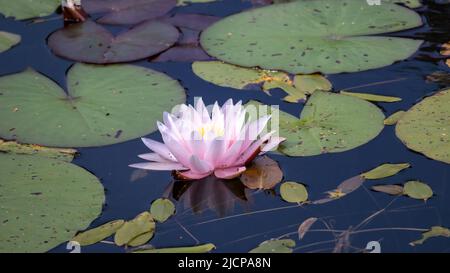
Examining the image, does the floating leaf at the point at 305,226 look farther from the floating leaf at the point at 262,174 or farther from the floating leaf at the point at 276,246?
the floating leaf at the point at 262,174

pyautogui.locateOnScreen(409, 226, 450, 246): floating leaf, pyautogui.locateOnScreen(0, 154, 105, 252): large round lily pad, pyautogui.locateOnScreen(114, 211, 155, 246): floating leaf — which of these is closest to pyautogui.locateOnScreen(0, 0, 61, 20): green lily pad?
pyautogui.locateOnScreen(0, 154, 105, 252): large round lily pad

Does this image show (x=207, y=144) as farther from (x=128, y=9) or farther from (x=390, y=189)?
(x=128, y=9)

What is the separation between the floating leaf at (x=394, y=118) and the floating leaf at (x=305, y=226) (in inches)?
26.6

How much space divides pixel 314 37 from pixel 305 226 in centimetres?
138

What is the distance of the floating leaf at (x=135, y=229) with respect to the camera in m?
2.17

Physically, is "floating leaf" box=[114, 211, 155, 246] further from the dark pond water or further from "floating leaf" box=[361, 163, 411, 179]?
"floating leaf" box=[361, 163, 411, 179]

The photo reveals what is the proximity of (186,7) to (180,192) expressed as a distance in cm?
165

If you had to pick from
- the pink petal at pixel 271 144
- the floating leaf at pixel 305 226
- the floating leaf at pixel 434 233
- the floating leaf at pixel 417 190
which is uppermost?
the pink petal at pixel 271 144

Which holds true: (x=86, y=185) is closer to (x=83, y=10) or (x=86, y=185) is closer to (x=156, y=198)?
(x=156, y=198)

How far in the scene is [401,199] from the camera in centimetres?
231

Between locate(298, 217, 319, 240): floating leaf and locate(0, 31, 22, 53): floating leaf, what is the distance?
1.97 metres

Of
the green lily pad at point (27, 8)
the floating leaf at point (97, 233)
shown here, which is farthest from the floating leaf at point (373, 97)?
the green lily pad at point (27, 8)

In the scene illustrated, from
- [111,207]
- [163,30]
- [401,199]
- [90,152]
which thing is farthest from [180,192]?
[163,30]

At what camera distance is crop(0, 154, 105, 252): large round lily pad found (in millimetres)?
2182
